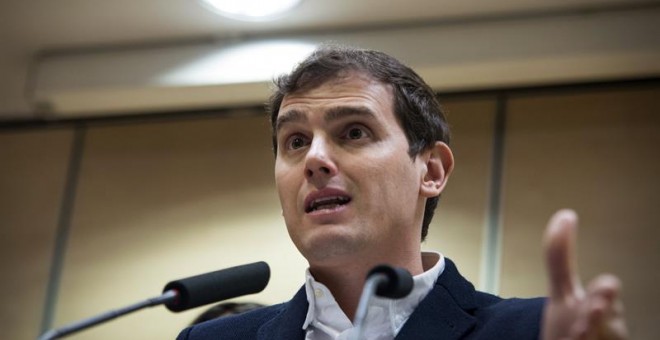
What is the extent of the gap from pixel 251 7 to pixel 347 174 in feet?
5.57

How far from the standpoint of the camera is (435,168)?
204 centimetres

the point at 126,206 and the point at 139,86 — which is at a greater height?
the point at 139,86

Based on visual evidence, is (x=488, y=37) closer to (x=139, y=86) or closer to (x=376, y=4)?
(x=376, y=4)

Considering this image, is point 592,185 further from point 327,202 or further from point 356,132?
point 327,202

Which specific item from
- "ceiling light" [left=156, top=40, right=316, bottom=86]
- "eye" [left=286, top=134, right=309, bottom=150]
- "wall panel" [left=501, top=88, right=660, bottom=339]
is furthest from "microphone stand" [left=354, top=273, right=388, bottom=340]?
"ceiling light" [left=156, top=40, right=316, bottom=86]

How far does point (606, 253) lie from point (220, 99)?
1408 millimetres

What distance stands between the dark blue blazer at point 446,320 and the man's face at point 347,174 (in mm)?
121

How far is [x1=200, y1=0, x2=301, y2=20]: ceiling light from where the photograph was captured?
339 centimetres

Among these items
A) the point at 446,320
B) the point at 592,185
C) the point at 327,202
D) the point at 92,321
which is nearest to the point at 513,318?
the point at 446,320

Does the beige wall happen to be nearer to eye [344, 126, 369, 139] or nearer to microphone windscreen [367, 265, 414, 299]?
eye [344, 126, 369, 139]

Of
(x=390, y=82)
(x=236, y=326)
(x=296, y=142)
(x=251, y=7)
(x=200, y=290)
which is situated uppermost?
(x=251, y=7)

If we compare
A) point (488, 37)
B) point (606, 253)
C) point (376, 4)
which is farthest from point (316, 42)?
point (606, 253)

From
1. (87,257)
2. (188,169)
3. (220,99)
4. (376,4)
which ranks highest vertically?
(376,4)

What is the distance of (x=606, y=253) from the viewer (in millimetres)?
3264
